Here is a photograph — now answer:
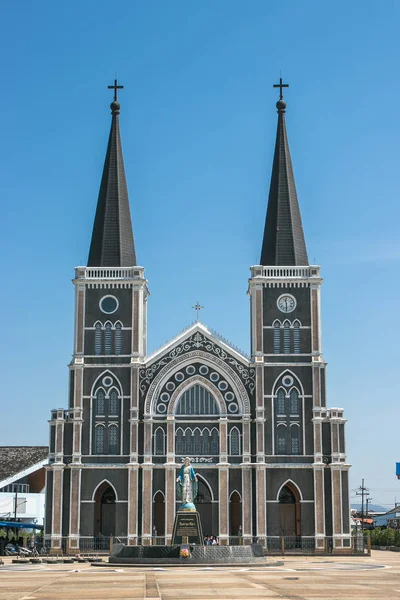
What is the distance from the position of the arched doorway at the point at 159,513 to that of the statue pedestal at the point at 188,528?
1511cm

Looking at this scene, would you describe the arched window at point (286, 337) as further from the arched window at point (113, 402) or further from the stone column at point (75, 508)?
the stone column at point (75, 508)

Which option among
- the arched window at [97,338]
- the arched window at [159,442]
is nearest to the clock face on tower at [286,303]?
the arched window at [159,442]

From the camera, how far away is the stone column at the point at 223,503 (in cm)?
6831

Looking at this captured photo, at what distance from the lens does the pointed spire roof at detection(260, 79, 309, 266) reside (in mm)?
73125

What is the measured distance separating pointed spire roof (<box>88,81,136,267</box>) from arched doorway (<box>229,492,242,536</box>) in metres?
18.6

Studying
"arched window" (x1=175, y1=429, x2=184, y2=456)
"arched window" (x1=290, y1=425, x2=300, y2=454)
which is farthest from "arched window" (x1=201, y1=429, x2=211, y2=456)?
"arched window" (x1=290, y1=425, x2=300, y2=454)

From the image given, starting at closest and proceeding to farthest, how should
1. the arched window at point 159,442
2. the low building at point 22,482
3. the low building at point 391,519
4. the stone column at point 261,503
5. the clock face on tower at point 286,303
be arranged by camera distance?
the stone column at point 261,503 → the arched window at point 159,442 → the clock face on tower at point 286,303 → the low building at point 22,482 → the low building at point 391,519

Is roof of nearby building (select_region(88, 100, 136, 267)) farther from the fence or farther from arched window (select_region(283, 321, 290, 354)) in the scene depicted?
the fence

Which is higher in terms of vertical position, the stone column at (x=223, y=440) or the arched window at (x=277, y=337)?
the arched window at (x=277, y=337)

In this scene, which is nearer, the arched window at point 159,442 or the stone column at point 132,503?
the stone column at point 132,503

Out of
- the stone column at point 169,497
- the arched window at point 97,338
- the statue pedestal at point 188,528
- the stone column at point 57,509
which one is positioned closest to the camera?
the statue pedestal at point 188,528

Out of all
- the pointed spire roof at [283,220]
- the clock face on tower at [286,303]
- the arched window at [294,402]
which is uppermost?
the pointed spire roof at [283,220]

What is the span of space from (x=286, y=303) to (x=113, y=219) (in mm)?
14119

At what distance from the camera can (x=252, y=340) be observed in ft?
240
